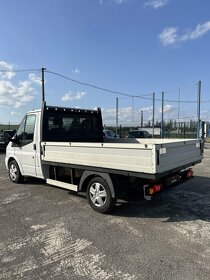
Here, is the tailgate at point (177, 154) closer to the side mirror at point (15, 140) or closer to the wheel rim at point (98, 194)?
the wheel rim at point (98, 194)

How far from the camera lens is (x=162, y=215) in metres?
5.57

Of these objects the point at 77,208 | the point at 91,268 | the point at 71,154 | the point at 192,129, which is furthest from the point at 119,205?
the point at 192,129

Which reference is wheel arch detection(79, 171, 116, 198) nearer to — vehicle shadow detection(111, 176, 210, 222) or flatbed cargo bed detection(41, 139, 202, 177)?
flatbed cargo bed detection(41, 139, 202, 177)

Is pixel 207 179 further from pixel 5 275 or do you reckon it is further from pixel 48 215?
pixel 5 275

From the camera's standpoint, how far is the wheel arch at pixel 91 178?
17.2ft

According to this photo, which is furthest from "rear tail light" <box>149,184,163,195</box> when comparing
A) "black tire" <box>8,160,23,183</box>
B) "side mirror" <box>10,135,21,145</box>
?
"black tire" <box>8,160,23,183</box>

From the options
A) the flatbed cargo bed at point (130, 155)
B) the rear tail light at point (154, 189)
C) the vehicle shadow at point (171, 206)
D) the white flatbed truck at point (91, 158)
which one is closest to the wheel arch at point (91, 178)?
the white flatbed truck at point (91, 158)

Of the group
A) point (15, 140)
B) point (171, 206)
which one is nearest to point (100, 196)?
point (171, 206)

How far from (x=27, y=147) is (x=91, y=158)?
276 cm

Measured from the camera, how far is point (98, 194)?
5.61 metres

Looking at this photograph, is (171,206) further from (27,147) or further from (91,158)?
(27,147)

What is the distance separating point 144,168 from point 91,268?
182 cm

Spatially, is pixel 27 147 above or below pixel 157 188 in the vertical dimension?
above

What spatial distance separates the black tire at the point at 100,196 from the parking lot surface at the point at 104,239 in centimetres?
17
